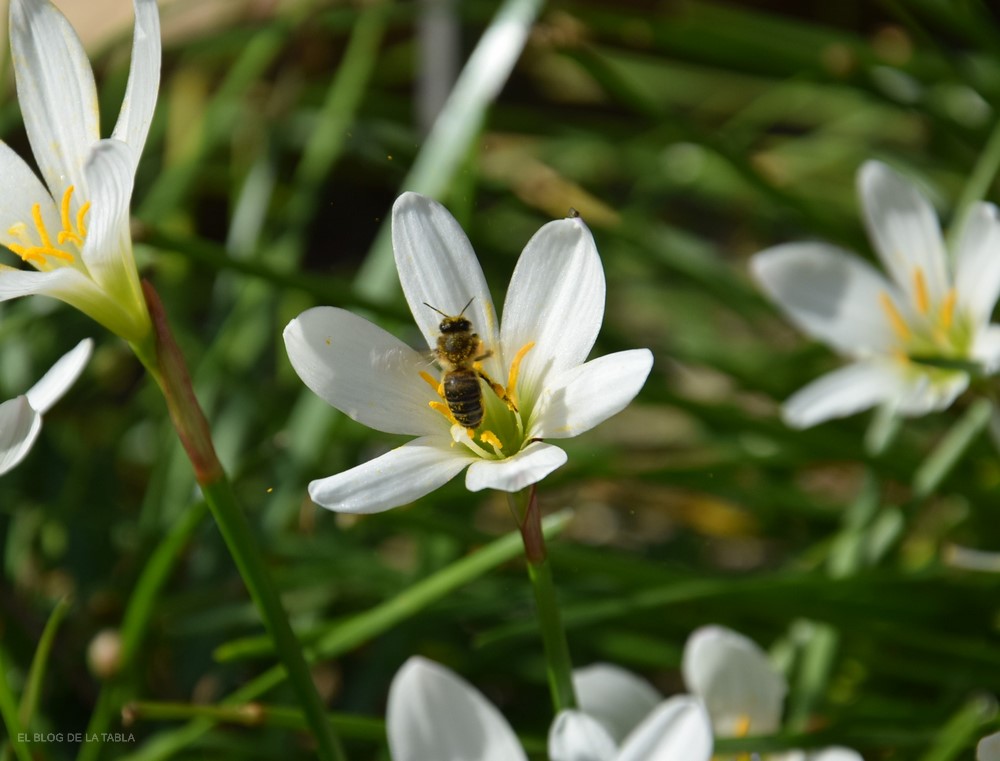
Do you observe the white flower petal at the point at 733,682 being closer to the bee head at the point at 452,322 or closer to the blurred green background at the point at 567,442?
the blurred green background at the point at 567,442

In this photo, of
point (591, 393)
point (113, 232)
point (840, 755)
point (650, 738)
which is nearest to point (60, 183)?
point (113, 232)

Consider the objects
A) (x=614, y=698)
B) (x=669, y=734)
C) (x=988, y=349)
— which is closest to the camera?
(x=669, y=734)

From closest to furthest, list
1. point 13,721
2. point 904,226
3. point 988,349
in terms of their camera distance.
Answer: point 13,721
point 988,349
point 904,226

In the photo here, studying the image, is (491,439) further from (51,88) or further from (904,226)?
(904,226)

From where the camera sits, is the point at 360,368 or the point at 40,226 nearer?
the point at 360,368

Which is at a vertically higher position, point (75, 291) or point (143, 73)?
point (143, 73)

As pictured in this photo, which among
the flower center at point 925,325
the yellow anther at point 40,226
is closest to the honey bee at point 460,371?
the yellow anther at point 40,226

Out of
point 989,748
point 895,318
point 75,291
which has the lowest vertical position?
point 989,748

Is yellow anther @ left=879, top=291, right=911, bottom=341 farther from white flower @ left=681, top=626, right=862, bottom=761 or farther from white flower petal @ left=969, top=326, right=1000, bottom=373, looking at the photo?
white flower @ left=681, top=626, right=862, bottom=761
